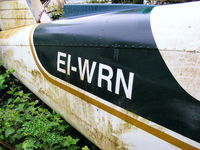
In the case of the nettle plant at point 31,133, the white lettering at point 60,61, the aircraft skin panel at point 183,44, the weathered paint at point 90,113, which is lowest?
the nettle plant at point 31,133

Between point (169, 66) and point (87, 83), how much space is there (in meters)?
0.77

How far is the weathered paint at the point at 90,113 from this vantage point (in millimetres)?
1344

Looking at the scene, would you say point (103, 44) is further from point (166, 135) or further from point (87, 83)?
point (166, 135)

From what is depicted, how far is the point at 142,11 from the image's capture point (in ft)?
5.21

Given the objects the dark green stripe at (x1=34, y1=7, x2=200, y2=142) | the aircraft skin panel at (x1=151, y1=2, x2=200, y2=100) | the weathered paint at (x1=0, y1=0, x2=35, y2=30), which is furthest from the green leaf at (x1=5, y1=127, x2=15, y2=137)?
the weathered paint at (x1=0, y1=0, x2=35, y2=30)

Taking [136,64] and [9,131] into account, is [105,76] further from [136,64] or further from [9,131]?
[9,131]

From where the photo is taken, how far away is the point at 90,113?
1859 millimetres

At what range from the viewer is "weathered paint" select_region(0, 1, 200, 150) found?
134 centimetres

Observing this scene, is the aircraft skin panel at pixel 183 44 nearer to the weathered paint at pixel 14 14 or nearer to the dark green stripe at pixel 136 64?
the dark green stripe at pixel 136 64

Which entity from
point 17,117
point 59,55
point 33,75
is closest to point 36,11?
point 33,75

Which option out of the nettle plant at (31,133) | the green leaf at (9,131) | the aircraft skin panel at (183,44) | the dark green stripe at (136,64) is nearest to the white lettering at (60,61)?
the dark green stripe at (136,64)

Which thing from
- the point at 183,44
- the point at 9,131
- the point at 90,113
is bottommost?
the point at 9,131

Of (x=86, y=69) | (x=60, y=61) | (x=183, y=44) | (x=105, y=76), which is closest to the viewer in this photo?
(x=183, y=44)

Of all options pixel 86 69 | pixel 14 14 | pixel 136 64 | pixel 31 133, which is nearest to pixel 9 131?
pixel 31 133
